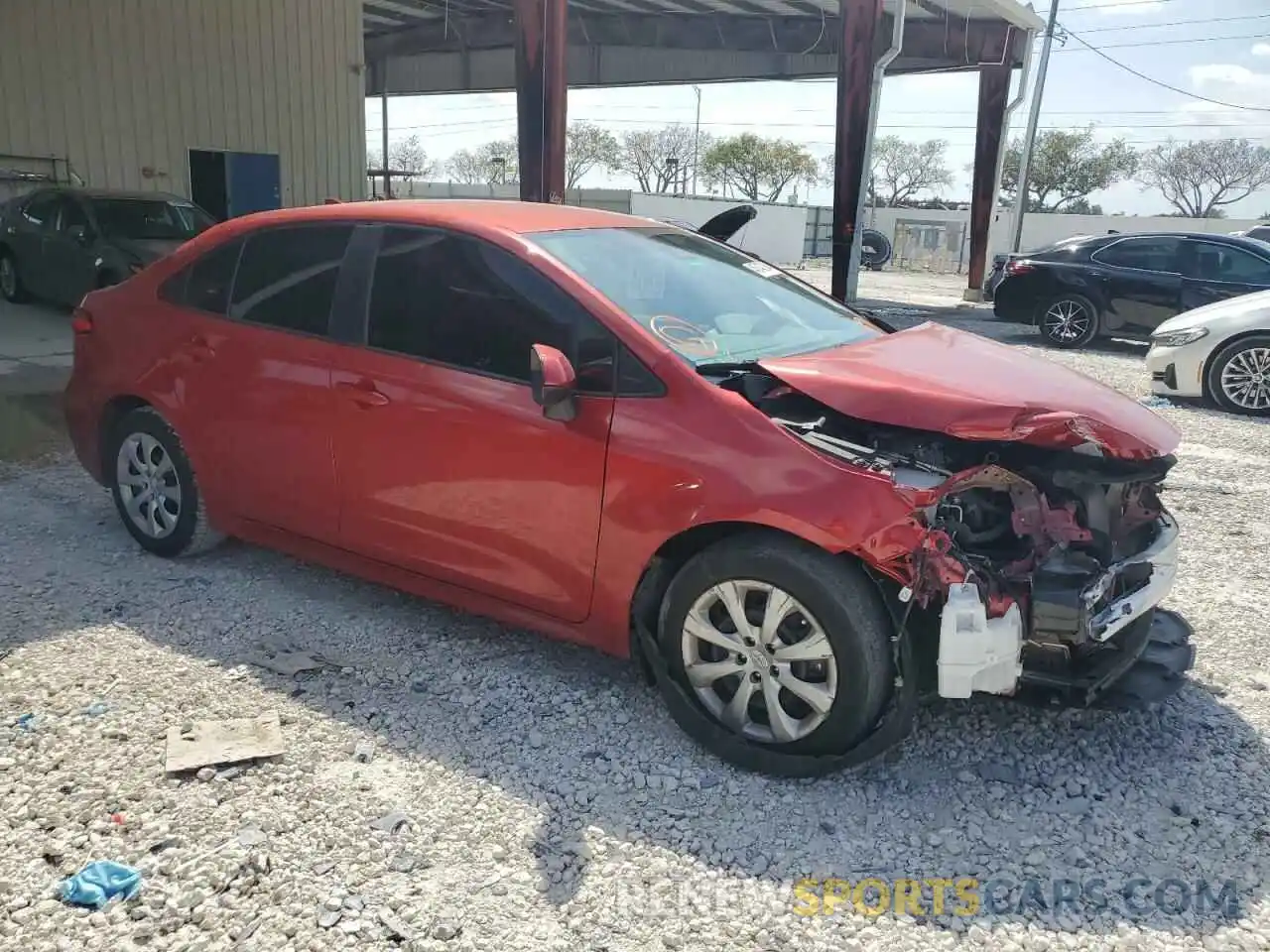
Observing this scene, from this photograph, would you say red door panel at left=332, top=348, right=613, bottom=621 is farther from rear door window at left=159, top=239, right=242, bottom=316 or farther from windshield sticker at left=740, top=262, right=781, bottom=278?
windshield sticker at left=740, top=262, right=781, bottom=278

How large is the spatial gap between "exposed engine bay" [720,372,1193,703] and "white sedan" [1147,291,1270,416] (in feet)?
20.8

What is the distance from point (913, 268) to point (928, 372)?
38275 mm

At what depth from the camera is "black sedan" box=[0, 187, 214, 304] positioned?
1105 centimetres

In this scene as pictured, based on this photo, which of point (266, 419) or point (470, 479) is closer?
point (470, 479)

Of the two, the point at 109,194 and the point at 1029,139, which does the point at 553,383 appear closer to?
the point at 109,194

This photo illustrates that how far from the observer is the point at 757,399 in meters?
3.09

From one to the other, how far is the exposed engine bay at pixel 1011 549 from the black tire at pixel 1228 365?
633cm

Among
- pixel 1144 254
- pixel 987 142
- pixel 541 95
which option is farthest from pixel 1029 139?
pixel 541 95

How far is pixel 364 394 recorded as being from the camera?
369 centimetres

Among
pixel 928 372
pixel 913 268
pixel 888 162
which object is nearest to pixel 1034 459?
pixel 928 372

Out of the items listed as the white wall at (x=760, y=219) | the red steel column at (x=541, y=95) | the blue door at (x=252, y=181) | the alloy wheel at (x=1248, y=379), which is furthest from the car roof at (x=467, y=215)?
the white wall at (x=760, y=219)

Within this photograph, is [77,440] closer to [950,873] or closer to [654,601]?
[654,601]

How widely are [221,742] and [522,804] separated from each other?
3.26 ft

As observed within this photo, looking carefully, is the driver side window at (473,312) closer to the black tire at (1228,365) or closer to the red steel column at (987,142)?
the black tire at (1228,365)
